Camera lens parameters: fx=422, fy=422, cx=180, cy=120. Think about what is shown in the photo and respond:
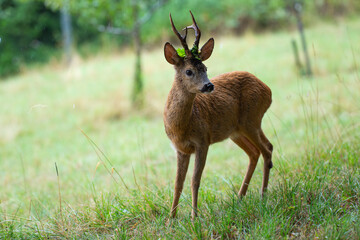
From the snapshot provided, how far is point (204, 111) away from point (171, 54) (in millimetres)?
604

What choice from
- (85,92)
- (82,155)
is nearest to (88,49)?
(85,92)

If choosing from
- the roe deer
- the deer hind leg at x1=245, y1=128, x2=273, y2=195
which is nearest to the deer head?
the roe deer

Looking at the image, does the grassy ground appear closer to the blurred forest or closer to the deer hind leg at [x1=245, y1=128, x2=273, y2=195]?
the deer hind leg at [x1=245, y1=128, x2=273, y2=195]

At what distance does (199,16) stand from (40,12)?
6950mm

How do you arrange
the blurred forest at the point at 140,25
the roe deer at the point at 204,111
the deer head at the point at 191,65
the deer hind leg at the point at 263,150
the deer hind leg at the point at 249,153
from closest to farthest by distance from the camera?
1. the deer head at the point at 191,65
2. the roe deer at the point at 204,111
3. the deer hind leg at the point at 263,150
4. the deer hind leg at the point at 249,153
5. the blurred forest at the point at 140,25

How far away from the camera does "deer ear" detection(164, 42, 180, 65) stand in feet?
11.4

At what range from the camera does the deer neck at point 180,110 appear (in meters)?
3.55

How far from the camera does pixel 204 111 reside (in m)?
3.78

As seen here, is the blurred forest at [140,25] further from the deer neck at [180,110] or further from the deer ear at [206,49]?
the deer neck at [180,110]

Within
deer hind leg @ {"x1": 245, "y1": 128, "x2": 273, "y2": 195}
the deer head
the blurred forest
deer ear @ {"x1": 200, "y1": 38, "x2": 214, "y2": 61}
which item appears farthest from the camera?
the blurred forest

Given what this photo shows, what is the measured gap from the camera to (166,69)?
13.4 m

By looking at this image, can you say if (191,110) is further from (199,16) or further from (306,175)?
(199,16)

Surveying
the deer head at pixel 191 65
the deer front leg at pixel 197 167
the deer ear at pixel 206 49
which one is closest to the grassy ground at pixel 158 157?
the deer front leg at pixel 197 167

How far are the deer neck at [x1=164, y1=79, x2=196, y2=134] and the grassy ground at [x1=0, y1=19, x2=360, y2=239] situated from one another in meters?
0.62
